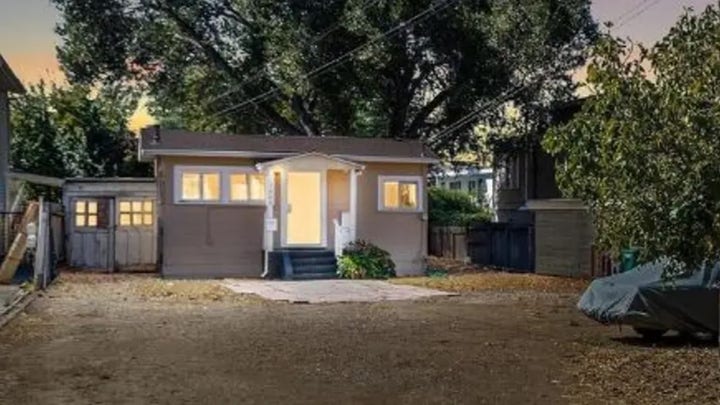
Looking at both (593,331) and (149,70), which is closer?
(593,331)

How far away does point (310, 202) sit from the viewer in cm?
2611

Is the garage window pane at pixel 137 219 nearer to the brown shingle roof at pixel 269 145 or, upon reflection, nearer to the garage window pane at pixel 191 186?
the brown shingle roof at pixel 269 145

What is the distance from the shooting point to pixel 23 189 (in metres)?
32.1

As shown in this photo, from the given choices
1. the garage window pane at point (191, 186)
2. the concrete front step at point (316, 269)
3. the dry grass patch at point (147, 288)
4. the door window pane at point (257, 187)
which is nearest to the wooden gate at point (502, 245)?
the concrete front step at point (316, 269)

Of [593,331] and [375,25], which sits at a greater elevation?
[375,25]

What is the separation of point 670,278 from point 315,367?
150 inches

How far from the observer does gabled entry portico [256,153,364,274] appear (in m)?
24.7

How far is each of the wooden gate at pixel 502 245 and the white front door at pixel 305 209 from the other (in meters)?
7.96

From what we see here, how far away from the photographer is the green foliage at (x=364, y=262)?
23828 mm

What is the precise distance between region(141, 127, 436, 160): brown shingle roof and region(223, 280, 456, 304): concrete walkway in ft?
13.5

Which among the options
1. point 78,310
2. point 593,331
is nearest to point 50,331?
point 78,310

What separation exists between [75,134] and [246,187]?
1486cm

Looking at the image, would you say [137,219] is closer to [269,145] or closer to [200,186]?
[200,186]

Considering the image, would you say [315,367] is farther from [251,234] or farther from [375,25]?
[375,25]
